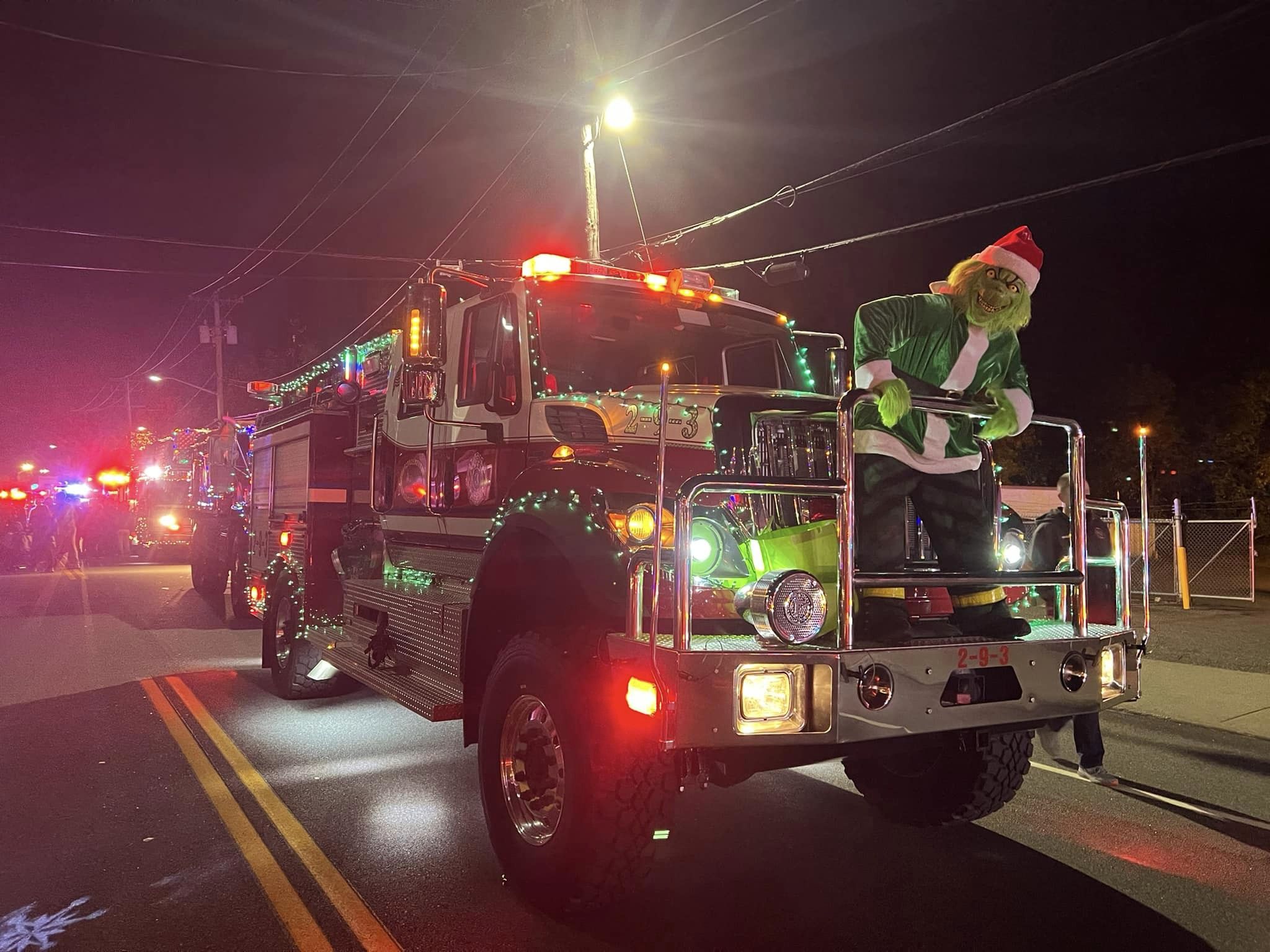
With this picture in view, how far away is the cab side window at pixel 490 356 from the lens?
4781mm

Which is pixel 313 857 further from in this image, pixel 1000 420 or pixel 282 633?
pixel 282 633

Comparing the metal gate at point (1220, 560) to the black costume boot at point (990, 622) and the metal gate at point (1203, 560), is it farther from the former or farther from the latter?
the black costume boot at point (990, 622)

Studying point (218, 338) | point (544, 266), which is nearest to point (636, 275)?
point (544, 266)

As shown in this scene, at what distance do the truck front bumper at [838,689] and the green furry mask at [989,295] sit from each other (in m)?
1.31

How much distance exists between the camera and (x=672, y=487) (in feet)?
13.3

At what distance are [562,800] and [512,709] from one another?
0.52 metres

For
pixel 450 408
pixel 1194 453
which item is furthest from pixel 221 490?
pixel 1194 453

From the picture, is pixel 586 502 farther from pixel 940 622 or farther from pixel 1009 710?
pixel 1009 710

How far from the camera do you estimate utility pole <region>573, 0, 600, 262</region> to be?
1383cm

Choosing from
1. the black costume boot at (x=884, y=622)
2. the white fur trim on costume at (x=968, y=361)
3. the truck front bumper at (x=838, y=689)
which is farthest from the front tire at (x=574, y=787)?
the white fur trim on costume at (x=968, y=361)

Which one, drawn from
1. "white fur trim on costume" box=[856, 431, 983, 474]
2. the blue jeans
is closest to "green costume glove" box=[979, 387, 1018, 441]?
"white fur trim on costume" box=[856, 431, 983, 474]

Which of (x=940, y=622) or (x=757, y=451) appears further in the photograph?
(x=757, y=451)

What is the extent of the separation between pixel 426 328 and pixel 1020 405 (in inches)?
112

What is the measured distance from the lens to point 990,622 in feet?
11.8
